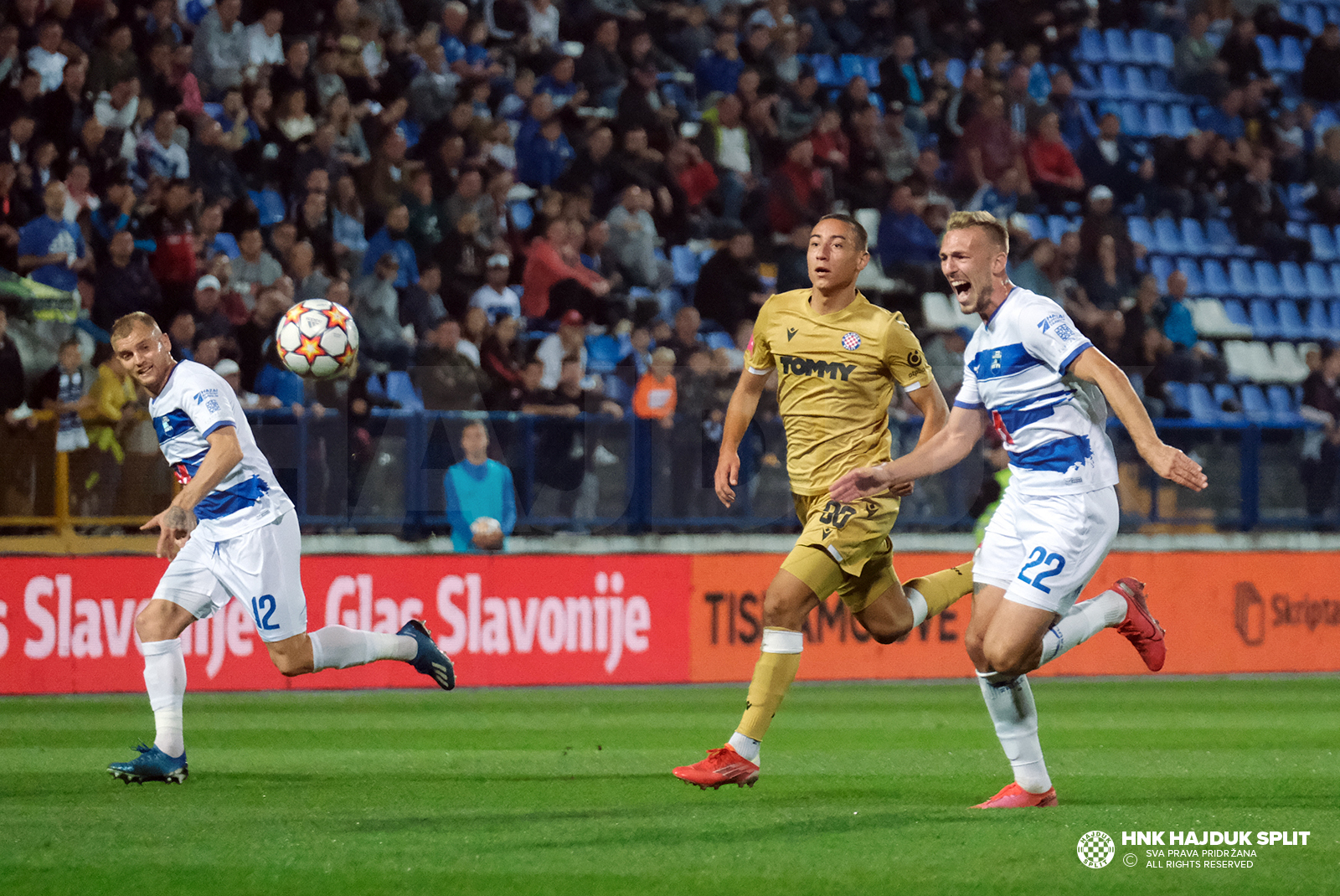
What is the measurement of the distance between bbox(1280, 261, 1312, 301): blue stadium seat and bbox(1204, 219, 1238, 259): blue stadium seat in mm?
624

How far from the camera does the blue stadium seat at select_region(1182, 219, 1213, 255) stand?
1969 centimetres

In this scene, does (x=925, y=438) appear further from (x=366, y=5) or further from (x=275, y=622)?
(x=366, y=5)

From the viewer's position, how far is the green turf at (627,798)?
5398 millimetres

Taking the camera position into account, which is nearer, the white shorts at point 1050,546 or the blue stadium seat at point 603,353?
the white shorts at point 1050,546

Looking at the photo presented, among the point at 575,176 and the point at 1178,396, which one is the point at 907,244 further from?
the point at 575,176

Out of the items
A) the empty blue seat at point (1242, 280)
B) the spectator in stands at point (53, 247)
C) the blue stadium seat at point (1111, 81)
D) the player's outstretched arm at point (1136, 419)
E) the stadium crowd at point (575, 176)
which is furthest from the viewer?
the blue stadium seat at point (1111, 81)

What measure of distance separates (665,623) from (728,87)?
7.11m

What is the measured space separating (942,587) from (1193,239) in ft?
42.6

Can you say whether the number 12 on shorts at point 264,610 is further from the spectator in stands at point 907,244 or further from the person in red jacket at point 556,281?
the spectator in stands at point 907,244

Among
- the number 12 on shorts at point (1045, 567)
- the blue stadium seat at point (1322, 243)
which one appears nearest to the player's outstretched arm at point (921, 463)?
the number 12 on shorts at point (1045, 567)

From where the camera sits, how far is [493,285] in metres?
14.9

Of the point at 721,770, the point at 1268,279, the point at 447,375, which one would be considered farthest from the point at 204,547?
the point at 1268,279

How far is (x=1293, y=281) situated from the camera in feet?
64.5

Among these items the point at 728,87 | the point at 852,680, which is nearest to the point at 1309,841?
the point at 852,680
